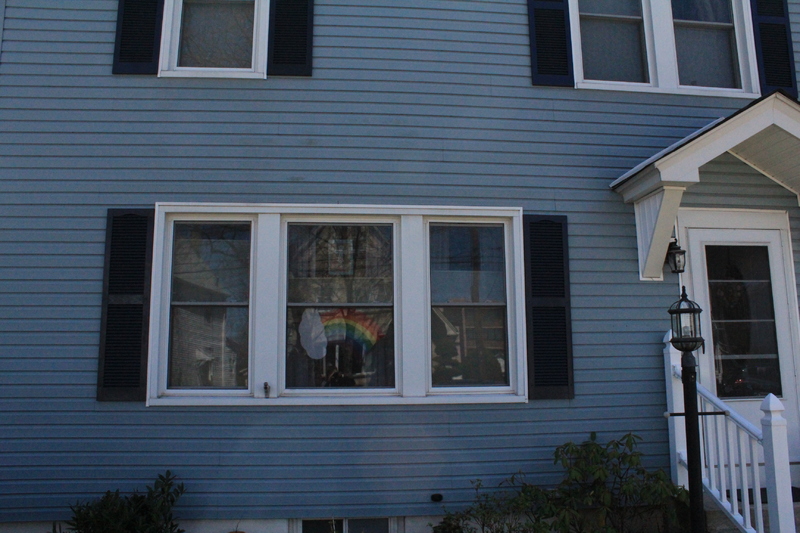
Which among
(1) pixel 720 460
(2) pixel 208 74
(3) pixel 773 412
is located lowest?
(1) pixel 720 460

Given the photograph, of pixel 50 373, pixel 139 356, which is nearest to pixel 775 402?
pixel 139 356

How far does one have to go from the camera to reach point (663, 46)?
5.06m

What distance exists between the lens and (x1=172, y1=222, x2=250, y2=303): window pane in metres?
4.46

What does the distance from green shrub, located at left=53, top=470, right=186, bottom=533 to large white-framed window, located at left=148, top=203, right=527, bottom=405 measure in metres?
0.66

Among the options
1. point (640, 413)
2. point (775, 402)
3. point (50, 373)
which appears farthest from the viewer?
point (640, 413)

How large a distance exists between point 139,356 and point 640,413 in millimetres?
3881

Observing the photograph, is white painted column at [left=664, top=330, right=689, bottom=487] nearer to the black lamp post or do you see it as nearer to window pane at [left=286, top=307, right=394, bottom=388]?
the black lamp post

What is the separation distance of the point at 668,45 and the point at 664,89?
1.44 ft

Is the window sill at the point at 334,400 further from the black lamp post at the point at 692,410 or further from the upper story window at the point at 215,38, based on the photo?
the upper story window at the point at 215,38

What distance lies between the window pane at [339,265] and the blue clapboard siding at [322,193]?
0.96 feet

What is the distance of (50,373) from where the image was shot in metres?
4.25

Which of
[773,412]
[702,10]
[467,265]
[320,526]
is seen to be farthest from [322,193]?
[702,10]

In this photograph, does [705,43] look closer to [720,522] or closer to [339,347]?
[720,522]

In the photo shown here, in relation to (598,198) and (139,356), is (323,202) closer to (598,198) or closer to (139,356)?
(139,356)
